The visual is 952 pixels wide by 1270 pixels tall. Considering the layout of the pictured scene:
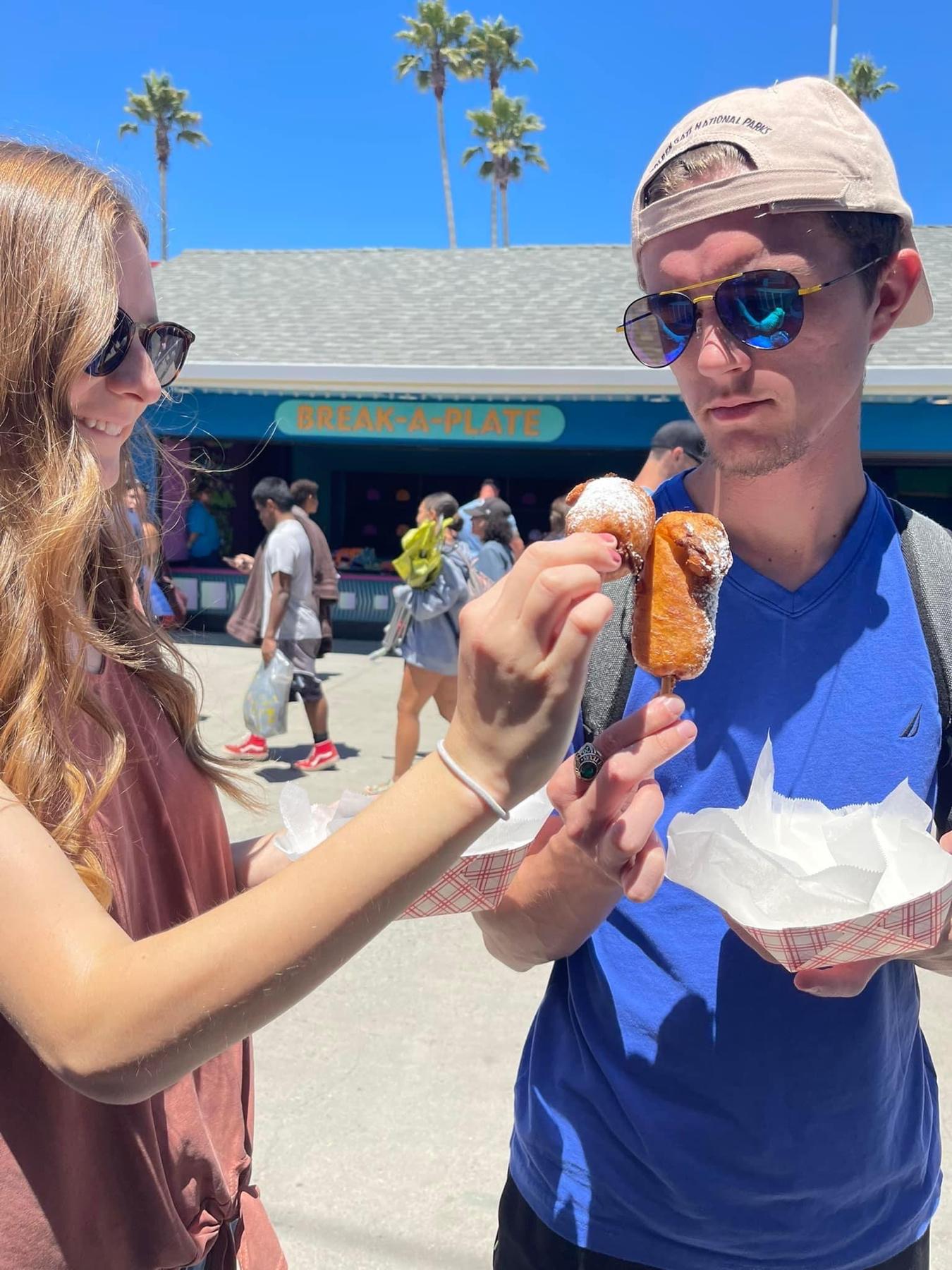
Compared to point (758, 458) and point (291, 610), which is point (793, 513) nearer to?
point (758, 458)

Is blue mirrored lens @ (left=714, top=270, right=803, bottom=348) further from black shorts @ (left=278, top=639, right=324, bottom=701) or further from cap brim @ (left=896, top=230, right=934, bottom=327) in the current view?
black shorts @ (left=278, top=639, right=324, bottom=701)

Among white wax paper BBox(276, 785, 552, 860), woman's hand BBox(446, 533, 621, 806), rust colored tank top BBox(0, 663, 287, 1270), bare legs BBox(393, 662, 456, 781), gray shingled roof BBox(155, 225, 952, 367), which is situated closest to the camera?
woman's hand BBox(446, 533, 621, 806)

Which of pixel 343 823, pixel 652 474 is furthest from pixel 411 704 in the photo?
pixel 343 823

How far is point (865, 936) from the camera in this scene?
1245 mm

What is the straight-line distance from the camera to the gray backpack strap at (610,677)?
152cm

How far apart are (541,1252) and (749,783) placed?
0.86 metres

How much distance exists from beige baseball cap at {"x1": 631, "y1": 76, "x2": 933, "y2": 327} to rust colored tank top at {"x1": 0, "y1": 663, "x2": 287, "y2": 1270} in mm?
1224

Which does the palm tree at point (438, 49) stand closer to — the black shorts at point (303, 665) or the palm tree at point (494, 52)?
the palm tree at point (494, 52)

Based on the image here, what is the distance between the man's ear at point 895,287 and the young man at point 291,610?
568 cm

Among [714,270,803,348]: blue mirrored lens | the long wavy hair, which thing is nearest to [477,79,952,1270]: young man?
[714,270,803,348]: blue mirrored lens

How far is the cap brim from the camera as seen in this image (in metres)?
1.62

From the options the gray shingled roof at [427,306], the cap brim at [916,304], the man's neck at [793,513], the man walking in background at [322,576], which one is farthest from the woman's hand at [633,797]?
the gray shingled roof at [427,306]

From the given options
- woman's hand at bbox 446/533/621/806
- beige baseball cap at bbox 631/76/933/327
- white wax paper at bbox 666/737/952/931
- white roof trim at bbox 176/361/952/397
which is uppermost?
white roof trim at bbox 176/361/952/397

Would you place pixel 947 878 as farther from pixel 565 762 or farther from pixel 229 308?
pixel 229 308
